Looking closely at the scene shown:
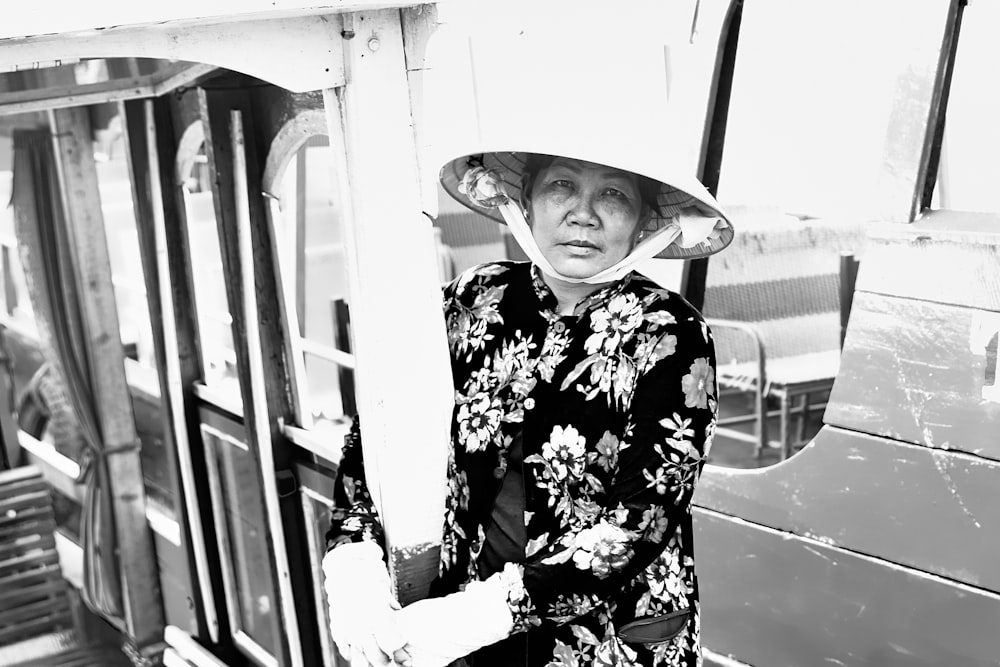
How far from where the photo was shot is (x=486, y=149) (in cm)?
217

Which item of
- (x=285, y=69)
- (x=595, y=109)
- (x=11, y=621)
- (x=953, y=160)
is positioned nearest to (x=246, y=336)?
(x=595, y=109)

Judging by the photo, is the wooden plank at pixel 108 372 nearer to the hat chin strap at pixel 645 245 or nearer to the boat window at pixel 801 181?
the boat window at pixel 801 181

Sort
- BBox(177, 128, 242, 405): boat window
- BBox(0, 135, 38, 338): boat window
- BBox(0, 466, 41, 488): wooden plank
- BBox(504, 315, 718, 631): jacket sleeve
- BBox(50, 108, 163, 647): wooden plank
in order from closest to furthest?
BBox(504, 315, 718, 631): jacket sleeve
BBox(177, 128, 242, 405): boat window
BBox(50, 108, 163, 647): wooden plank
BBox(0, 466, 41, 488): wooden plank
BBox(0, 135, 38, 338): boat window

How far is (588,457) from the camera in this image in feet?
6.55

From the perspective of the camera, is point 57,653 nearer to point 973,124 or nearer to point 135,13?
point 135,13

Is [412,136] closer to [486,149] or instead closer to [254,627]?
[486,149]

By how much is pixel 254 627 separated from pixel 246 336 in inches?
49.9

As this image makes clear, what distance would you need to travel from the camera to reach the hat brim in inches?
78.9

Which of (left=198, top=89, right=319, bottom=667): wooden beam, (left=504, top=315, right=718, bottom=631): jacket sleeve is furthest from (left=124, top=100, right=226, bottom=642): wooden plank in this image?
(left=504, top=315, right=718, bottom=631): jacket sleeve

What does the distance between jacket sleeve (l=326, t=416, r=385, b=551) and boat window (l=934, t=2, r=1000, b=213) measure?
4.77 feet

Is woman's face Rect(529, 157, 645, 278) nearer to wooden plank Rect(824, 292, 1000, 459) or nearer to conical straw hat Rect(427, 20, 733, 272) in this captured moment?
conical straw hat Rect(427, 20, 733, 272)

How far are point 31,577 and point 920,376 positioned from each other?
4.60 metres

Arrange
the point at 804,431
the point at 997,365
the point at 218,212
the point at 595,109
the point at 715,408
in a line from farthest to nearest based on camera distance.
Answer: the point at 218,212
the point at 804,431
the point at 595,109
the point at 997,365
the point at 715,408

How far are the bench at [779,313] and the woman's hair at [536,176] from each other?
826 millimetres
